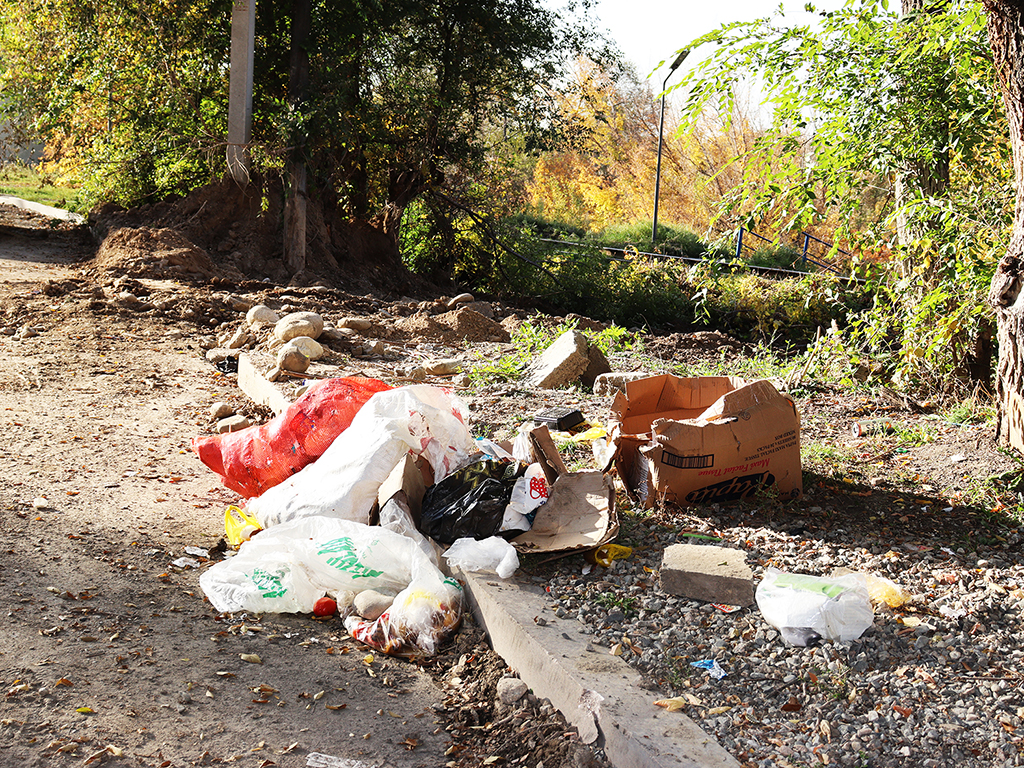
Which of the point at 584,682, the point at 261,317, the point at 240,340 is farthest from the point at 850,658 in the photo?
the point at 261,317

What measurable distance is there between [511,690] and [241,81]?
1072 cm

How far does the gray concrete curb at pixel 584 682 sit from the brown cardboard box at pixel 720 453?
877 mm

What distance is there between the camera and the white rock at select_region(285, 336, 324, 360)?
674cm

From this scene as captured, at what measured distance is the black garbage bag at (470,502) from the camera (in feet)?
11.1

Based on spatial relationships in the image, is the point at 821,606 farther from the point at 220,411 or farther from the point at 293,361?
the point at 293,361

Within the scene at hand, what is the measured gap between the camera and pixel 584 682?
94.0 inches

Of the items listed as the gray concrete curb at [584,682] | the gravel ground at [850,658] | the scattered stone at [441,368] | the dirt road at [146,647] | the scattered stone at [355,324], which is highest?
the scattered stone at [355,324]

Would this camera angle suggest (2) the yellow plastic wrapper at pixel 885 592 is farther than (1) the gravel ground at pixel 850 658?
Yes

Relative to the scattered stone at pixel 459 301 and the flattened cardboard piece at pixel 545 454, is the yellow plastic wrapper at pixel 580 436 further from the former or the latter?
the scattered stone at pixel 459 301

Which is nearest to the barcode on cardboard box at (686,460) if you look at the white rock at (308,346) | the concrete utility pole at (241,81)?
the white rock at (308,346)

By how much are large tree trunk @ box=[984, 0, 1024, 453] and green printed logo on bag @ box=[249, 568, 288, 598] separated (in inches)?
139

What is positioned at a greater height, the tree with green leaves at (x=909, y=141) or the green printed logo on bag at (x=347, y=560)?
the tree with green leaves at (x=909, y=141)

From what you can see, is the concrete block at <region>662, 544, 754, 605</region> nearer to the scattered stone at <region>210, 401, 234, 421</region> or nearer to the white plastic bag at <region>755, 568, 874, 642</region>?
the white plastic bag at <region>755, 568, 874, 642</region>

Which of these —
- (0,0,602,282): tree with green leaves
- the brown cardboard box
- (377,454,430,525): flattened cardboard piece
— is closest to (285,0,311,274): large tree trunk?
(0,0,602,282): tree with green leaves
